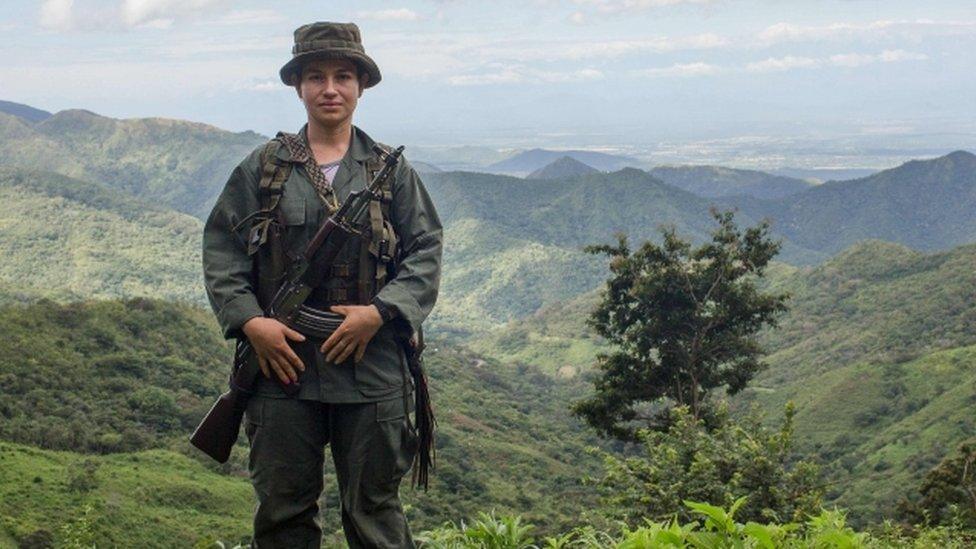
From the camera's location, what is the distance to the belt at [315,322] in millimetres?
3369

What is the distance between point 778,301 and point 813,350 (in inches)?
2969

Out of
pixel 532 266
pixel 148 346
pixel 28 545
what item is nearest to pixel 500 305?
pixel 532 266

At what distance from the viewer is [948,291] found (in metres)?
85.6

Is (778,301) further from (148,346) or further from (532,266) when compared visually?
(532,266)

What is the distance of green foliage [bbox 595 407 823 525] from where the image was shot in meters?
11.1

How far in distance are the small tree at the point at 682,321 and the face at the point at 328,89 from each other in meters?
18.3

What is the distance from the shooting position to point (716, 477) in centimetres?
1159

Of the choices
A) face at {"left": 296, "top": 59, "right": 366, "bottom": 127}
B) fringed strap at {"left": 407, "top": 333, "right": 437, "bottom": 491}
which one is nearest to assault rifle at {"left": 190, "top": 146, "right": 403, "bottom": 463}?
face at {"left": 296, "top": 59, "right": 366, "bottom": 127}

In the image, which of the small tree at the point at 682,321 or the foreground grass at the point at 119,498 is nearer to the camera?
the small tree at the point at 682,321

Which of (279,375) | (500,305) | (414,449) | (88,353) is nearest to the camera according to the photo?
(279,375)

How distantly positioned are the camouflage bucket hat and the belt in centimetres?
86

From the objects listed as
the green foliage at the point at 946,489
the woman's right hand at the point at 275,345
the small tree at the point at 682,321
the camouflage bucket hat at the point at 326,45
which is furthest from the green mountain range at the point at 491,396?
the camouflage bucket hat at the point at 326,45

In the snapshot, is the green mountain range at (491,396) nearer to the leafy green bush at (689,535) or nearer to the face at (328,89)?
the leafy green bush at (689,535)

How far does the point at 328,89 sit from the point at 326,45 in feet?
0.49
